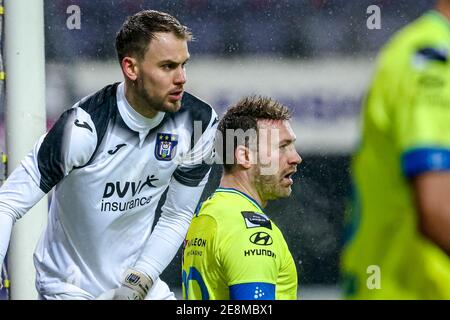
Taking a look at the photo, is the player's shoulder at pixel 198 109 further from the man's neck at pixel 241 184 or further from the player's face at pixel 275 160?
the man's neck at pixel 241 184

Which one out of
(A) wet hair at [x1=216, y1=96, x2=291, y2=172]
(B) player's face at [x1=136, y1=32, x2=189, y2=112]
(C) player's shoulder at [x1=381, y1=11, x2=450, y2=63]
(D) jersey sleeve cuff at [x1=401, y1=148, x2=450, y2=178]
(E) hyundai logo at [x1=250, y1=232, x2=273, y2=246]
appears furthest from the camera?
(B) player's face at [x1=136, y1=32, x2=189, y2=112]

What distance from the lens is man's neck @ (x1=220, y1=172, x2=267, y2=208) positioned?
397 cm

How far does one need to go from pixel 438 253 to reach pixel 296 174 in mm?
2507

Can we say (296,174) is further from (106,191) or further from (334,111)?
(106,191)

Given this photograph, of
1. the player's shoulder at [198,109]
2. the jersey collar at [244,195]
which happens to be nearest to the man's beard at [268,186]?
the jersey collar at [244,195]

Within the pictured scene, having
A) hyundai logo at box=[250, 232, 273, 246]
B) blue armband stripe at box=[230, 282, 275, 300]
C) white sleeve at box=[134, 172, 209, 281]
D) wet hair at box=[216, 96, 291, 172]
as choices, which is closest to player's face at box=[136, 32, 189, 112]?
wet hair at box=[216, 96, 291, 172]

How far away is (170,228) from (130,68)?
0.67 m

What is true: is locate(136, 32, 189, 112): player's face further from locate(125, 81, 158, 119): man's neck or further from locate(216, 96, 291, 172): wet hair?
locate(216, 96, 291, 172): wet hair

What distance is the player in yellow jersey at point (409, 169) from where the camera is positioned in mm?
2016

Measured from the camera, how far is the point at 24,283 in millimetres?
4547

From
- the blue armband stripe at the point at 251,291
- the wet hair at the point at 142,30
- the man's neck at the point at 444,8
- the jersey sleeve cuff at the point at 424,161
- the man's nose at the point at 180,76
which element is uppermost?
the wet hair at the point at 142,30

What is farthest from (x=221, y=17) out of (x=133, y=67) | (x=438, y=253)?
(x=438, y=253)

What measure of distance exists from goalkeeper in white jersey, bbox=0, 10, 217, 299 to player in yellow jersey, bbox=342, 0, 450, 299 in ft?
7.43

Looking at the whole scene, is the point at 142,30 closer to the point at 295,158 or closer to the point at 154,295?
the point at 295,158
